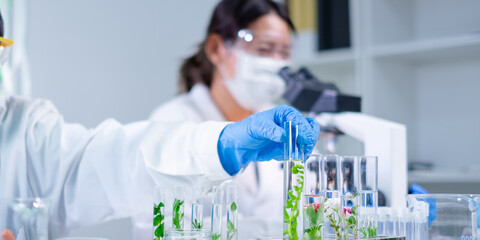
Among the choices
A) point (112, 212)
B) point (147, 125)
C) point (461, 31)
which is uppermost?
point (461, 31)

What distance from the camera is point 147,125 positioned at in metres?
1.38

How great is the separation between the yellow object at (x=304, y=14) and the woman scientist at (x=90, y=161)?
6.23ft

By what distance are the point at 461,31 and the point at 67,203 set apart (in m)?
2.20

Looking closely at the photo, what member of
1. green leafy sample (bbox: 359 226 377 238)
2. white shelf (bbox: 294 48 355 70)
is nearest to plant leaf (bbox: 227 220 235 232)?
green leafy sample (bbox: 359 226 377 238)

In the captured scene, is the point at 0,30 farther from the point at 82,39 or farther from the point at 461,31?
the point at 461,31

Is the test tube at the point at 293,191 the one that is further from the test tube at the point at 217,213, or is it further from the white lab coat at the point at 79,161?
the white lab coat at the point at 79,161

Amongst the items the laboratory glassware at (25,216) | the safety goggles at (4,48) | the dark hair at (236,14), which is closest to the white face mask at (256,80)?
the dark hair at (236,14)

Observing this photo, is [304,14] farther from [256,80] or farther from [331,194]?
[331,194]

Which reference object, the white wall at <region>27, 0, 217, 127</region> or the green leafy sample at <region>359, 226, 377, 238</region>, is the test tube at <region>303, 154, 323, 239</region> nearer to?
the green leafy sample at <region>359, 226, 377, 238</region>

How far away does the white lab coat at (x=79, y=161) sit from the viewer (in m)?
1.30

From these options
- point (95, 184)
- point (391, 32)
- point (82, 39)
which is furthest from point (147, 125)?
point (391, 32)

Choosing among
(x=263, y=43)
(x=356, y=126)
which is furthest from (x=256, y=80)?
(x=356, y=126)

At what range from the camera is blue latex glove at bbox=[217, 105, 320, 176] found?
0.97 m

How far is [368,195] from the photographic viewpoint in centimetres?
92
